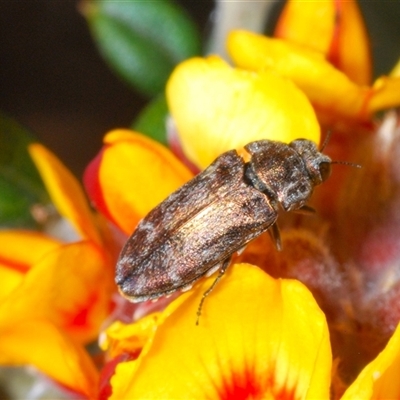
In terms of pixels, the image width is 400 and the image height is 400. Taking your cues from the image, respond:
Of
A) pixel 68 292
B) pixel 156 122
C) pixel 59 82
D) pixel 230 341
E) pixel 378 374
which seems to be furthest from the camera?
pixel 59 82

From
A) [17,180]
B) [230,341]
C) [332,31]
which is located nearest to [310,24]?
[332,31]

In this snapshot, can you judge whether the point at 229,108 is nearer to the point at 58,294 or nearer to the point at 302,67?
the point at 302,67

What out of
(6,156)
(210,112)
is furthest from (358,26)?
(6,156)

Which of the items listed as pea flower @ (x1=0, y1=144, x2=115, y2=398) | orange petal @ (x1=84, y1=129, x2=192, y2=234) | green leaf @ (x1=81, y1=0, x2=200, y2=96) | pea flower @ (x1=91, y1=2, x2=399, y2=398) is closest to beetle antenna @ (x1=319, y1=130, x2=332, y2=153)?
pea flower @ (x1=91, y1=2, x2=399, y2=398)

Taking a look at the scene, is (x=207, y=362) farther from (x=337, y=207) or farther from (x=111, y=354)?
(x=337, y=207)

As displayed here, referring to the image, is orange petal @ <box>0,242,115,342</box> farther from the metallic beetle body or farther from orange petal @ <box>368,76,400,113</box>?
orange petal @ <box>368,76,400,113</box>

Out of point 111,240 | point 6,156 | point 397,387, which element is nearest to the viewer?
point 397,387
